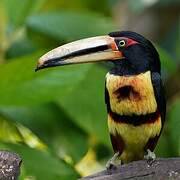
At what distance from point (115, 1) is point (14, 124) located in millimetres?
1055

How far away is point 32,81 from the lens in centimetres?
337

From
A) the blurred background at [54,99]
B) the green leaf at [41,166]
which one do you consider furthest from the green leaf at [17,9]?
the green leaf at [41,166]

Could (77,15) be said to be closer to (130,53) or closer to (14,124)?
(14,124)

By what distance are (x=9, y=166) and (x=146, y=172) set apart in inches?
19.6

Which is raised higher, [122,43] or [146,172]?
[122,43]

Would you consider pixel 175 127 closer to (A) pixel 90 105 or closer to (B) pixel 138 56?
(A) pixel 90 105

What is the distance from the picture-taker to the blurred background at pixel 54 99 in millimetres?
3365

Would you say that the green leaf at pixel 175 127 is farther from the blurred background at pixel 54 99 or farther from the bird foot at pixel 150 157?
the bird foot at pixel 150 157

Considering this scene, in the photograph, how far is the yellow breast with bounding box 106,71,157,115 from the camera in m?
2.97

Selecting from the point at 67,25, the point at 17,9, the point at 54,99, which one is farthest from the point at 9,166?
the point at 67,25

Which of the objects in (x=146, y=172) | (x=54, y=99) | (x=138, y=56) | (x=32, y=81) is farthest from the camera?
(x=54, y=99)

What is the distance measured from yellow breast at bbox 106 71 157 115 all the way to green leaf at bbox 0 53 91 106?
16.7 inches

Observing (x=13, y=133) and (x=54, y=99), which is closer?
(x=54, y=99)

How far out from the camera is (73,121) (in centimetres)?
376
